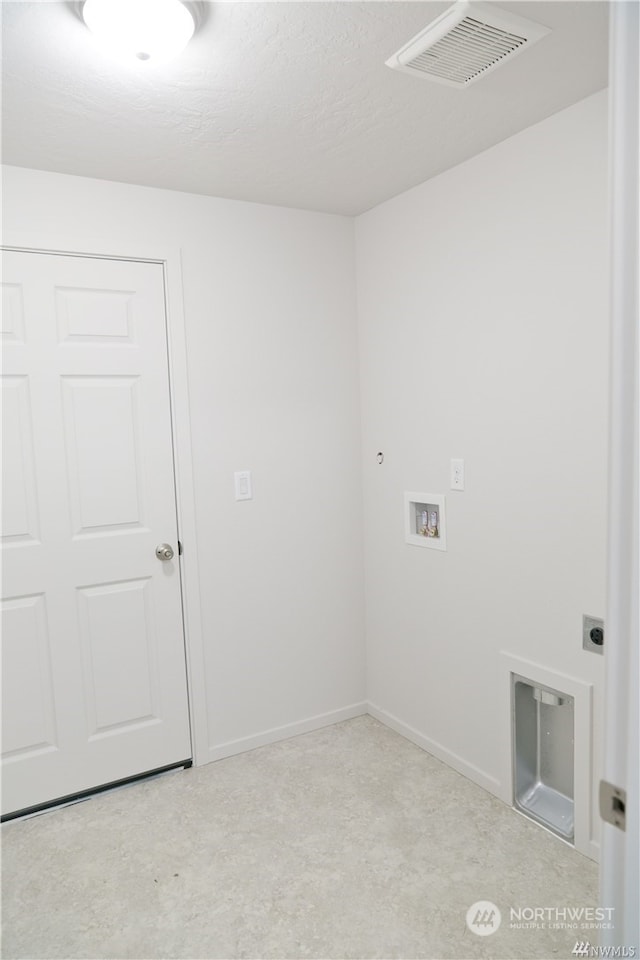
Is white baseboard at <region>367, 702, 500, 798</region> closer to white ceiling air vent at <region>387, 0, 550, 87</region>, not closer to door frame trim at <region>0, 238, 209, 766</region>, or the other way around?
door frame trim at <region>0, 238, 209, 766</region>

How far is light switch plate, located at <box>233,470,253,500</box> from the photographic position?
9.07 ft

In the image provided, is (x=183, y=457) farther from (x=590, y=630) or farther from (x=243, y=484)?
(x=590, y=630)

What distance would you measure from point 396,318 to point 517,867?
214 cm

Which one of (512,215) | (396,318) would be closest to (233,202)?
(396,318)

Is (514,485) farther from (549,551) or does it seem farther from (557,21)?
(557,21)

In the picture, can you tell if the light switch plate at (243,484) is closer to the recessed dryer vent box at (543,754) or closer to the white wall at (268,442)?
the white wall at (268,442)

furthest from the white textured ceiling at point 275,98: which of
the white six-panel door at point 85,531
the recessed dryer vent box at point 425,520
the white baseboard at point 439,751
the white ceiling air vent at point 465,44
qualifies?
the white baseboard at point 439,751

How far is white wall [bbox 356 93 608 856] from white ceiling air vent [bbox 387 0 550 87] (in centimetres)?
44

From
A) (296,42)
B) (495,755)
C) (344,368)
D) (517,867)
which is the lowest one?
(517,867)

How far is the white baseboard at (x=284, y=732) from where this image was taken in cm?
279

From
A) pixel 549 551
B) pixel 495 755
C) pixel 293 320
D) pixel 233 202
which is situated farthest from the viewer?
pixel 293 320

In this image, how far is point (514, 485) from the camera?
7.46 feet

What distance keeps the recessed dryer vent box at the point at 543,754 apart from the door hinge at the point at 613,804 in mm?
1409
